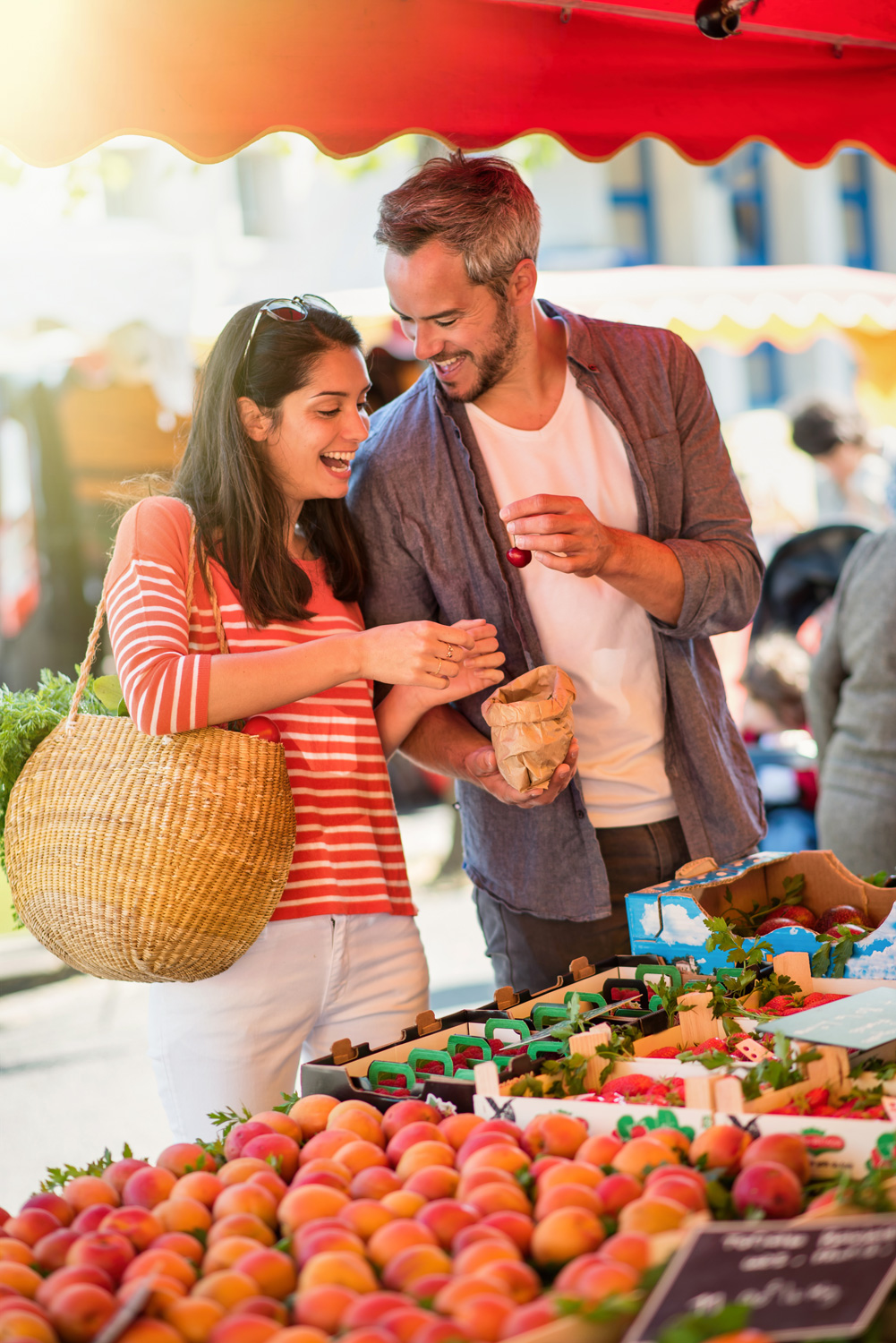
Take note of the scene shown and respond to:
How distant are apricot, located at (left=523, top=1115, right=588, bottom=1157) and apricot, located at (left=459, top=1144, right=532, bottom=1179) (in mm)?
46

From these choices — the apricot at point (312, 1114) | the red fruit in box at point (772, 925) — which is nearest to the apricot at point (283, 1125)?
the apricot at point (312, 1114)

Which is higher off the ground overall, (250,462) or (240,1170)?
(250,462)

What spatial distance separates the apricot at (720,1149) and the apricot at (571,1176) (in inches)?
4.3

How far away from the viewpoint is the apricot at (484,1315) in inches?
37.9

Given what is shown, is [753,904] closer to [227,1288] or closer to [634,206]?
[227,1288]

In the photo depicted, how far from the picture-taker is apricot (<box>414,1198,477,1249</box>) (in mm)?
1166

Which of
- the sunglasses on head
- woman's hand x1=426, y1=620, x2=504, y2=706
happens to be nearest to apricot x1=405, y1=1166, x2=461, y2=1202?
woman's hand x1=426, y1=620, x2=504, y2=706

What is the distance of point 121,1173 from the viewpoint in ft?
4.62

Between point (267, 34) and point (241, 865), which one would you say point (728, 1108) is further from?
point (267, 34)

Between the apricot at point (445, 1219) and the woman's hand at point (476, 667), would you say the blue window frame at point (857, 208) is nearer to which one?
the woman's hand at point (476, 667)

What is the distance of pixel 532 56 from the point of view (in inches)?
96.8

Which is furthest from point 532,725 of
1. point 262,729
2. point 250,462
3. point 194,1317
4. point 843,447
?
point 843,447

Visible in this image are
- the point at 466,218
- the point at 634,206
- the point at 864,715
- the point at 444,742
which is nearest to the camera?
the point at 466,218

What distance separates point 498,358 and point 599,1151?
1.46 meters
